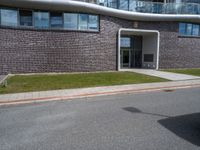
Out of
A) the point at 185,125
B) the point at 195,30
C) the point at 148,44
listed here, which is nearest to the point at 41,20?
the point at 148,44

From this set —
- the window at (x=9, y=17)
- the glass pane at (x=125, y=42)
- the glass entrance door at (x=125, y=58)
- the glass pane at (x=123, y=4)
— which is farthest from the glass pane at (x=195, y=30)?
the window at (x=9, y=17)

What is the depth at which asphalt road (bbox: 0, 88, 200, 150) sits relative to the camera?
4.30 metres

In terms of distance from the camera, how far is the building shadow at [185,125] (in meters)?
4.62

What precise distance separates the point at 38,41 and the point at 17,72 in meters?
3.42

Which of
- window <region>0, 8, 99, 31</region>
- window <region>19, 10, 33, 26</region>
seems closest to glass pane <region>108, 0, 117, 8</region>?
window <region>0, 8, 99, 31</region>

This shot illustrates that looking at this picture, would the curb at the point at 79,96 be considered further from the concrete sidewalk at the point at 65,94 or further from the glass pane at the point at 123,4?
the glass pane at the point at 123,4

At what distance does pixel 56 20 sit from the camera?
18281 millimetres

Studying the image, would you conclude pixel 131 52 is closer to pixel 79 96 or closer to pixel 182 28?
pixel 182 28

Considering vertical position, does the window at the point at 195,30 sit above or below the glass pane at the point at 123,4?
below

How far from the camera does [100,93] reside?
9953 mm

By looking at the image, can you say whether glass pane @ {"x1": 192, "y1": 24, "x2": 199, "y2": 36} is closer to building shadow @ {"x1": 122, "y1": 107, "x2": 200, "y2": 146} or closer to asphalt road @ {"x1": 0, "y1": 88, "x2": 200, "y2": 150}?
asphalt road @ {"x1": 0, "y1": 88, "x2": 200, "y2": 150}

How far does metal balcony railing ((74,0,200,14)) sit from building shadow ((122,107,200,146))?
15910 millimetres

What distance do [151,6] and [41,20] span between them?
1254 cm

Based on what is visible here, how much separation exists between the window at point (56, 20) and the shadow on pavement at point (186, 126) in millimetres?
15098
